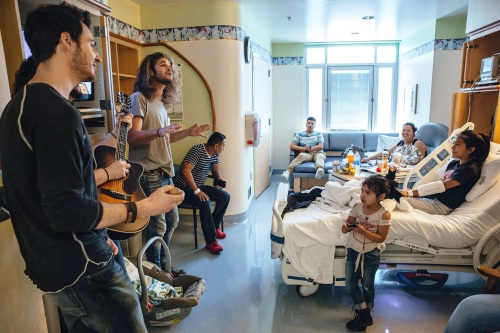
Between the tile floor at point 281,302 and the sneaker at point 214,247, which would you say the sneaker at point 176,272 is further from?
the sneaker at point 214,247

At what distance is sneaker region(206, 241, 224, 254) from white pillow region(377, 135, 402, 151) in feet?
11.2

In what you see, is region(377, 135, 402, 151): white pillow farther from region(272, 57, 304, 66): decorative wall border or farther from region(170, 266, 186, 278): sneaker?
region(170, 266, 186, 278): sneaker

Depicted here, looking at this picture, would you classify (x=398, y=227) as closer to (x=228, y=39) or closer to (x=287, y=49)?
(x=228, y=39)

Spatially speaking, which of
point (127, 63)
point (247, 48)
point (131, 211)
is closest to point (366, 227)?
point (131, 211)

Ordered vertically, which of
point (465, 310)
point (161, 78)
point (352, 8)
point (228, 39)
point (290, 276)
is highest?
point (352, 8)

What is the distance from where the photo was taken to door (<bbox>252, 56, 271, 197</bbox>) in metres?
4.65

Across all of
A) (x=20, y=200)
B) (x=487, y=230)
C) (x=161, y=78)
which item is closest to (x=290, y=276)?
(x=487, y=230)

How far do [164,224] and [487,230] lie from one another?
215 cm

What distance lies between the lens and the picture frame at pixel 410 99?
5391 millimetres

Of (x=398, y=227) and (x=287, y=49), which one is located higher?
(x=287, y=49)

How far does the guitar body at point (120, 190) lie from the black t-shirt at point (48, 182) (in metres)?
0.58

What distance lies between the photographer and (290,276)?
236 cm

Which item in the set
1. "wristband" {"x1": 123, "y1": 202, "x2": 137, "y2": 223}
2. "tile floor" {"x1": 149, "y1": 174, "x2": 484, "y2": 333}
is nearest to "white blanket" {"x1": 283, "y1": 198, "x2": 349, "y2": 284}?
"tile floor" {"x1": 149, "y1": 174, "x2": 484, "y2": 333}

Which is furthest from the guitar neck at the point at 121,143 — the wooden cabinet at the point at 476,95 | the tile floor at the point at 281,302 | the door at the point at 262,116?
the wooden cabinet at the point at 476,95
